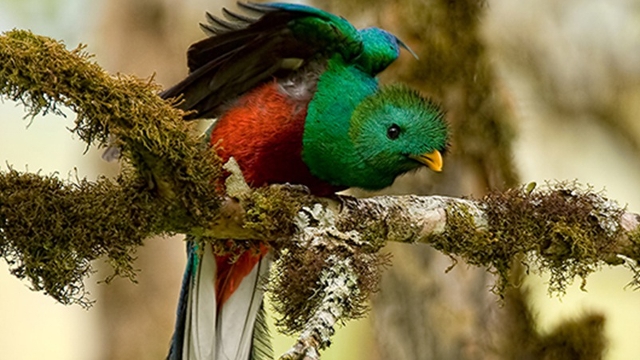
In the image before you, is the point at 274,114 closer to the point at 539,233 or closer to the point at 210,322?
the point at 210,322

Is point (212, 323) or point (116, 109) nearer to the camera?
point (116, 109)

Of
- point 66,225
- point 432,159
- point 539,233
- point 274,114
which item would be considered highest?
point 274,114

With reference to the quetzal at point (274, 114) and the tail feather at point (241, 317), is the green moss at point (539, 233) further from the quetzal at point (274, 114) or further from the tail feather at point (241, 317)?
the tail feather at point (241, 317)

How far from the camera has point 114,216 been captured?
2.64m

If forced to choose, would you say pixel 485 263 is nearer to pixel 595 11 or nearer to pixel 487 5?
pixel 487 5

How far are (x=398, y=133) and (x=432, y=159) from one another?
0.16 meters

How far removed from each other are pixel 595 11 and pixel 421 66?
1.65m

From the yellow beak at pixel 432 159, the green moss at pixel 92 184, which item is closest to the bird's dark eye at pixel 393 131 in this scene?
the yellow beak at pixel 432 159

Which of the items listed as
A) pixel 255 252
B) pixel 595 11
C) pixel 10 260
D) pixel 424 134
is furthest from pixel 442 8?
pixel 10 260

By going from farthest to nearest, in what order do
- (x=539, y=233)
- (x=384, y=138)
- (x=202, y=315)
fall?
(x=202, y=315), (x=384, y=138), (x=539, y=233)

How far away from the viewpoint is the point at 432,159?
347 centimetres

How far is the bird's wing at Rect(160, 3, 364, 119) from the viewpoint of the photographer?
3.78 meters

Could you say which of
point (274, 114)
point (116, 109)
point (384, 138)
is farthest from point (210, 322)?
point (116, 109)

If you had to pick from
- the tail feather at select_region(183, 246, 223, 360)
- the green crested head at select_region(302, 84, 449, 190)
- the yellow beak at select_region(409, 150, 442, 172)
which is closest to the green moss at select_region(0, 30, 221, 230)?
the green crested head at select_region(302, 84, 449, 190)
